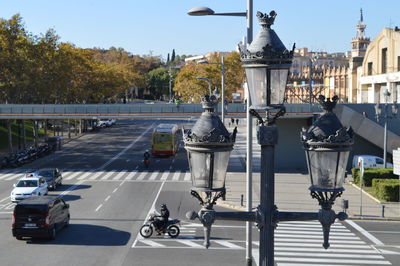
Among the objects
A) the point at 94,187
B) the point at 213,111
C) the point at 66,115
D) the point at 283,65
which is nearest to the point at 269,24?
the point at 283,65

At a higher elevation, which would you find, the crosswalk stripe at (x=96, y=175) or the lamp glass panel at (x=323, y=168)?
the lamp glass panel at (x=323, y=168)

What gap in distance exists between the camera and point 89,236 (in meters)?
22.7

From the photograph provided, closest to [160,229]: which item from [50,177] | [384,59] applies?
[50,177]

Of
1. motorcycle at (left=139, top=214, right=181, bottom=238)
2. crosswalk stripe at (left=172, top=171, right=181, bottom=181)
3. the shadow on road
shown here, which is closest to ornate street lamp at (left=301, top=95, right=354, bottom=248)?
the shadow on road

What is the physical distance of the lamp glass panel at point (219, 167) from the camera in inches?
223

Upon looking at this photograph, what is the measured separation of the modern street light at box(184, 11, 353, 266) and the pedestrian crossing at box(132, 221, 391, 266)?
13.9 meters

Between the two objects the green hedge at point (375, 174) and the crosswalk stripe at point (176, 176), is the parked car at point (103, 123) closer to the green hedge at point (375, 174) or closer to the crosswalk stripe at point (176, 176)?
the crosswalk stripe at point (176, 176)

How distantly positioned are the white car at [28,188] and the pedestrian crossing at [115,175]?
356 inches

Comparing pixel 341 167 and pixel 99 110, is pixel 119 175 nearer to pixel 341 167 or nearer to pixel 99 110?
pixel 99 110

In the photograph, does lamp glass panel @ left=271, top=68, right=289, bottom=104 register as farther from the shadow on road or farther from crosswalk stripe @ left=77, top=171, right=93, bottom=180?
crosswalk stripe @ left=77, top=171, right=93, bottom=180

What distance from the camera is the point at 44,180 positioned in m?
32.6

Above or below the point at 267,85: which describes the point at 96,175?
below

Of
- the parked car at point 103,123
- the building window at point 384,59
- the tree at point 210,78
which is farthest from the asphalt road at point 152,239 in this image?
the parked car at point 103,123

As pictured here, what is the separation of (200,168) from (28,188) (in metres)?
26.8
